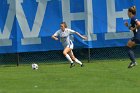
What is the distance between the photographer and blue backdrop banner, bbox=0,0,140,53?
2177 cm

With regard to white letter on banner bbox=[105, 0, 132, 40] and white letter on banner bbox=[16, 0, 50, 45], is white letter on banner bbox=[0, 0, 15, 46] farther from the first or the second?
white letter on banner bbox=[105, 0, 132, 40]

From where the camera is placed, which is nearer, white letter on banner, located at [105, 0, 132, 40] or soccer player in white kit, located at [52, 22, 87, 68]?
soccer player in white kit, located at [52, 22, 87, 68]

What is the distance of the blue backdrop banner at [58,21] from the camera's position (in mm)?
21766

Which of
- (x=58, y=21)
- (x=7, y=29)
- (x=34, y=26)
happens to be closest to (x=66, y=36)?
(x=58, y=21)

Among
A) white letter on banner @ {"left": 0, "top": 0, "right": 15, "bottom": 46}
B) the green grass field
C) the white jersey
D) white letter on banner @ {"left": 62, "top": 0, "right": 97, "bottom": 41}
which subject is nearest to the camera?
the green grass field

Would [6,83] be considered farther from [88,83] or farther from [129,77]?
[129,77]

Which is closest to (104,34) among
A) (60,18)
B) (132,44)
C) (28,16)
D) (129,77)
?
(60,18)

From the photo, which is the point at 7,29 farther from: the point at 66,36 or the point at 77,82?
the point at 77,82

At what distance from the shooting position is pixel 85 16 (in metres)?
21.7

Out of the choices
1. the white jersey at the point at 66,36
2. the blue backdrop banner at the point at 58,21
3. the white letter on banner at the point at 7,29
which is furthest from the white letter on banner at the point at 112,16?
the white letter on banner at the point at 7,29

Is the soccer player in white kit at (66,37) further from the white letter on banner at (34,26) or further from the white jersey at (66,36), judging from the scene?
the white letter on banner at (34,26)

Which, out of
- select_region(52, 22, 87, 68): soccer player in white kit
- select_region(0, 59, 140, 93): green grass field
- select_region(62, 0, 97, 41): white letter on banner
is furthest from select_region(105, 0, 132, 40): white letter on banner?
select_region(0, 59, 140, 93): green grass field

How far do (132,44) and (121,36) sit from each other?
497 centimetres

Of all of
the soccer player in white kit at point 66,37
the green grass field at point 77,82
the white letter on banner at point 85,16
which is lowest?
the green grass field at point 77,82
